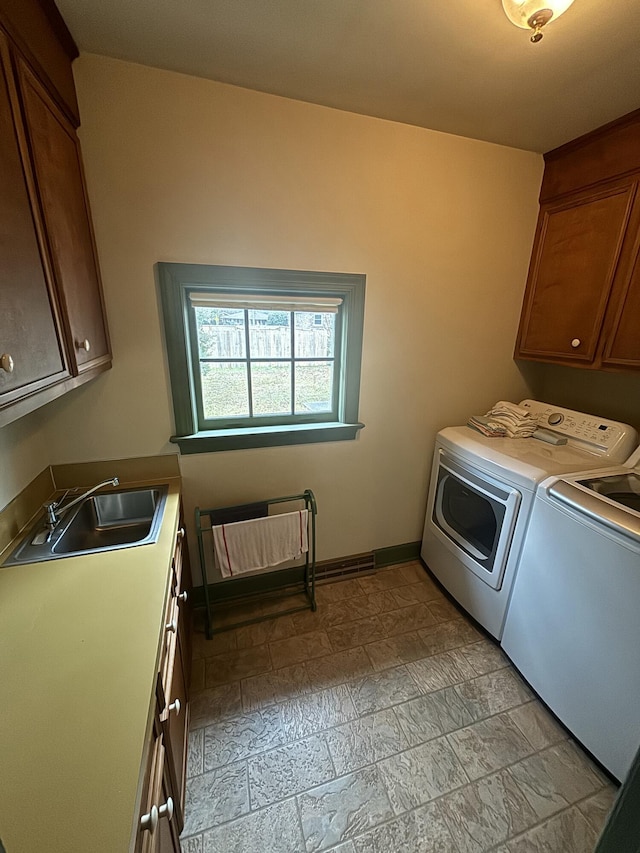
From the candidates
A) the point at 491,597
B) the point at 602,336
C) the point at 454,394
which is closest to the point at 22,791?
the point at 491,597

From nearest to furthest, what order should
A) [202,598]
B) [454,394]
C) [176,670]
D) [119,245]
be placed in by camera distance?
[176,670]
[119,245]
[202,598]
[454,394]

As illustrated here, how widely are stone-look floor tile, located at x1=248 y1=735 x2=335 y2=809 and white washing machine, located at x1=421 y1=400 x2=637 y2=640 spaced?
1.07 meters

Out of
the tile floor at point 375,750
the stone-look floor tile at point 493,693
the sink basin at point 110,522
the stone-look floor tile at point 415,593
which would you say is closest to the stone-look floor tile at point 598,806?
the tile floor at point 375,750

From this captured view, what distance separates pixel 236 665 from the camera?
5.64ft

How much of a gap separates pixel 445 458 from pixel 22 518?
2061 millimetres

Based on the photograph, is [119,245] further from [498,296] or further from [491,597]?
[491,597]

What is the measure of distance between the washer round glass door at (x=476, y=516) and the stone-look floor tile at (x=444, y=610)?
1.22 feet

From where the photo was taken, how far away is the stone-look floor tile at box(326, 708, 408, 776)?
135 centimetres

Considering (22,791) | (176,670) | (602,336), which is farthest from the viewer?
(602,336)

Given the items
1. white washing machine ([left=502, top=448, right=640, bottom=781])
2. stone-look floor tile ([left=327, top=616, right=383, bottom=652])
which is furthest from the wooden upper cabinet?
stone-look floor tile ([left=327, top=616, right=383, bottom=652])

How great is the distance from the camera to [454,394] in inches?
86.2

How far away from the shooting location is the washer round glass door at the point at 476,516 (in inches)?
65.0

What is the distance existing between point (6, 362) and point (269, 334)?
1.20m

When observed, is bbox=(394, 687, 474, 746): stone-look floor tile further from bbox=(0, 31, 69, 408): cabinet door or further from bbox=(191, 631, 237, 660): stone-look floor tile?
bbox=(0, 31, 69, 408): cabinet door
